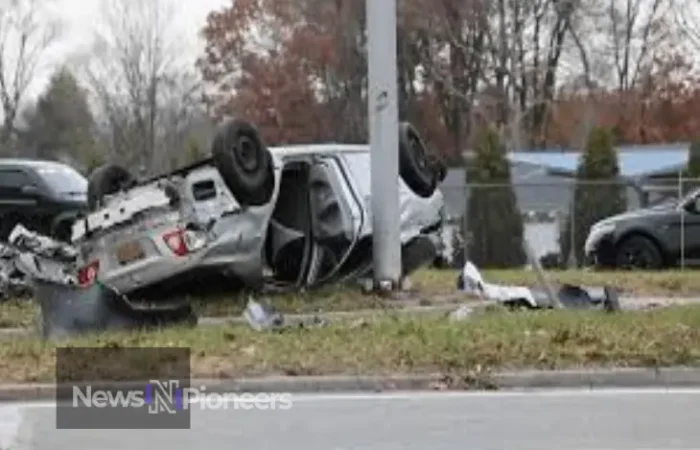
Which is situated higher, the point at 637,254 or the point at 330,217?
the point at 330,217

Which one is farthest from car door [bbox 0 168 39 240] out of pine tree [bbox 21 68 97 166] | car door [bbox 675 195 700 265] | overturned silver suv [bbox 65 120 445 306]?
pine tree [bbox 21 68 97 166]

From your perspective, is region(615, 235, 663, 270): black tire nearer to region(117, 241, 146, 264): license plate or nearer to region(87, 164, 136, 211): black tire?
region(87, 164, 136, 211): black tire

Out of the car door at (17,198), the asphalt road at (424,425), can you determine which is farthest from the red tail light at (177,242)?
the car door at (17,198)

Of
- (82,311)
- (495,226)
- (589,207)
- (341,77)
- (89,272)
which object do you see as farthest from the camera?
(341,77)

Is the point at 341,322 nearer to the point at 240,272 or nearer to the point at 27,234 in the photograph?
the point at 240,272

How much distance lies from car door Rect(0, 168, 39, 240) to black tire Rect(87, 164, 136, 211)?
364 inches

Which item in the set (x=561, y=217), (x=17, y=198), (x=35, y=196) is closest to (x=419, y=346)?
(x=35, y=196)

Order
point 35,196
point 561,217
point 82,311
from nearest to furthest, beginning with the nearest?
point 82,311 < point 35,196 < point 561,217

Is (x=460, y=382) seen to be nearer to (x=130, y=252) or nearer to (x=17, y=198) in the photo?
(x=130, y=252)

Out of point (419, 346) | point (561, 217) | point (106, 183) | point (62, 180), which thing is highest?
point (106, 183)

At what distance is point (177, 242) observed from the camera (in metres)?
14.8

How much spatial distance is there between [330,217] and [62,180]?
40.0ft

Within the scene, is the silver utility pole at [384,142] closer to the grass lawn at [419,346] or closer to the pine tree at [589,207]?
the grass lawn at [419,346]

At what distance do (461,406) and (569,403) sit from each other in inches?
32.5
